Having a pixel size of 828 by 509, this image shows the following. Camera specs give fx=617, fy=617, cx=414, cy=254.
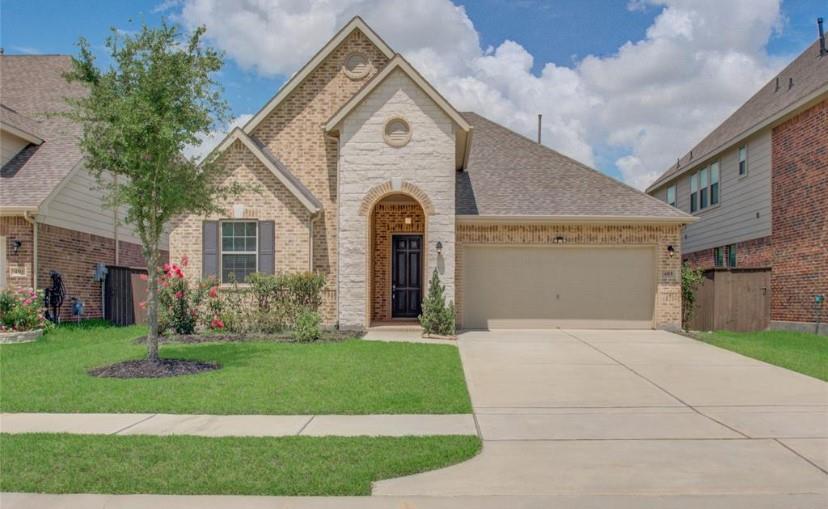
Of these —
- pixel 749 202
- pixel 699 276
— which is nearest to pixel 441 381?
pixel 699 276

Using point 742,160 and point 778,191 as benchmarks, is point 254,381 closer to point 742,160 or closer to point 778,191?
point 778,191

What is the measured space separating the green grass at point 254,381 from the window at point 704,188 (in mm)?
Result: 14831

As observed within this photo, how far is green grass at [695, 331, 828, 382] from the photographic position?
10824 mm

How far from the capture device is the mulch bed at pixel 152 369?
9648 mm

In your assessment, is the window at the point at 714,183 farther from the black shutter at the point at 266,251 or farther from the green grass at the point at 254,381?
the black shutter at the point at 266,251

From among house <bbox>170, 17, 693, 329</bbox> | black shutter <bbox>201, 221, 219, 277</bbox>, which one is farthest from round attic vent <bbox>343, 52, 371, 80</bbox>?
black shutter <bbox>201, 221, 219, 277</bbox>

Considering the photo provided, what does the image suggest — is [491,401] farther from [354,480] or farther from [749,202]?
[749,202]

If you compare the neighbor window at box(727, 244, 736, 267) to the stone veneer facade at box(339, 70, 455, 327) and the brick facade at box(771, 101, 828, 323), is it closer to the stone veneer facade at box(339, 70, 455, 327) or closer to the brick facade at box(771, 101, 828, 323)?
the brick facade at box(771, 101, 828, 323)

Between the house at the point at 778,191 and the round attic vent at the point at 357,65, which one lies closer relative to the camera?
the house at the point at 778,191

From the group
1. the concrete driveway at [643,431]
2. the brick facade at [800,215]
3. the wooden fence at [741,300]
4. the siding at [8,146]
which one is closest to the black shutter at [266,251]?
the concrete driveway at [643,431]

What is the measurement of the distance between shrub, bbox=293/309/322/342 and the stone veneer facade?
1.90 meters

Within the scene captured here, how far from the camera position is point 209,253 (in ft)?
51.0

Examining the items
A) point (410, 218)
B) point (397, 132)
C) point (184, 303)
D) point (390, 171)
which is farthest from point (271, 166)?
point (410, 218)

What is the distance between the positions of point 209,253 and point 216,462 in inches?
431
